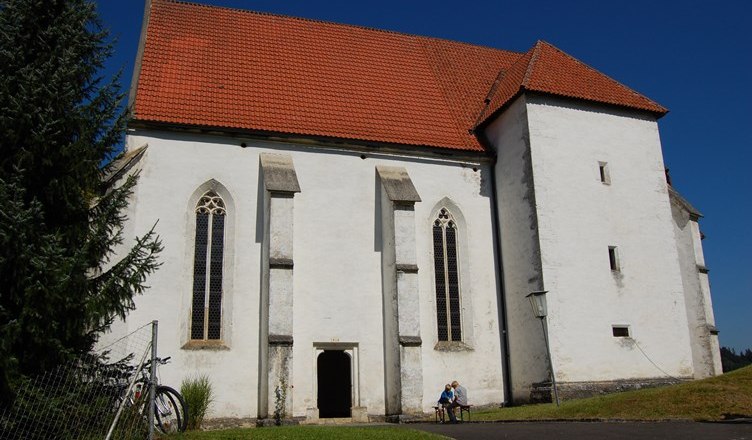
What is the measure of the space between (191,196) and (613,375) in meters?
11.3

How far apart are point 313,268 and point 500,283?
5.28 meters

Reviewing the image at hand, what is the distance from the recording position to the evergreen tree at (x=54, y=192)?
9.18 m

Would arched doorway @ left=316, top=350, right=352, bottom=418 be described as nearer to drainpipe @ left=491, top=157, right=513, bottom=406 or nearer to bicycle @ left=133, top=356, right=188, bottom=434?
drainpipe @ left=491, top=157, right=513, bottom=406

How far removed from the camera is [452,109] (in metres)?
20.6

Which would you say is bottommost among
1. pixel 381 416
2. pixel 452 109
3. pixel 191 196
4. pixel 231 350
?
pixel 381 416

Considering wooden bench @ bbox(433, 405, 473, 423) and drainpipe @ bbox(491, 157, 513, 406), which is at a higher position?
drainpipe @ bbox(491, 157, 513, 406)

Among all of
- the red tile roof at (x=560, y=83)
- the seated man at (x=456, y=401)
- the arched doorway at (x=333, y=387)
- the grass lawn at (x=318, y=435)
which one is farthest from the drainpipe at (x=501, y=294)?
the grass lawn at (x=318, y=435)

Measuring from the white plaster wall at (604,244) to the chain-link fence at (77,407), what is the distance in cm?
1038

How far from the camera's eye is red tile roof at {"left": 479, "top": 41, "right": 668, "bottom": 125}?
1864cm

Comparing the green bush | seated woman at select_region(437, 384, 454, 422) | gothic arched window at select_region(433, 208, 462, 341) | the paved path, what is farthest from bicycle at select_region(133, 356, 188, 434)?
gothic arched window at select_region(433, 208, 462, 341)

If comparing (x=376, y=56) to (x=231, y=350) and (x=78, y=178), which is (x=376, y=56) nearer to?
(x=231, y=350)

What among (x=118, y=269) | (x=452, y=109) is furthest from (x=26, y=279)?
(x=452, y=109)

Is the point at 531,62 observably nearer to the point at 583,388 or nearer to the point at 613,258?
the point at 613,258

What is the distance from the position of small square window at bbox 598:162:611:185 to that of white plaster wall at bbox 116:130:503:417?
328cm
